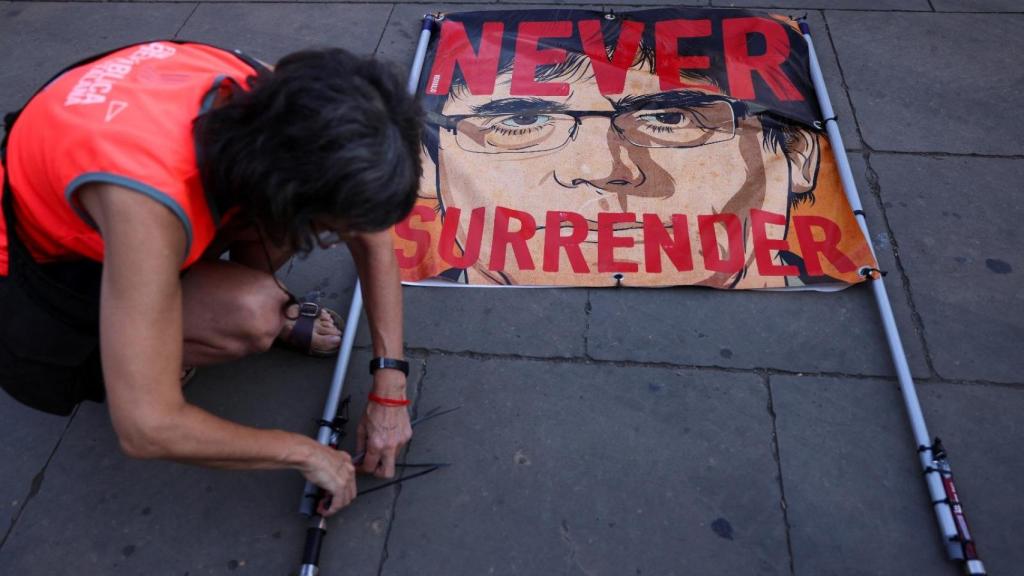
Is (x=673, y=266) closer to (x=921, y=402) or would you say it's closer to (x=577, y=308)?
(x=577, y=308)

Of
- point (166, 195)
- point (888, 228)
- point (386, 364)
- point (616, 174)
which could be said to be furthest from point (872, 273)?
point (166, 195)

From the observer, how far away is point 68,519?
81.0 inches

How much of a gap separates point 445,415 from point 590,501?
503mm

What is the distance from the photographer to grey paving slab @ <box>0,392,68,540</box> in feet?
6.90

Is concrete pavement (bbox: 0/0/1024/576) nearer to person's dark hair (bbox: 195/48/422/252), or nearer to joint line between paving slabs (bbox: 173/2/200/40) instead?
person's dark hair (bbox: 195/48/422/252)

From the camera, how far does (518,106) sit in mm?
3031

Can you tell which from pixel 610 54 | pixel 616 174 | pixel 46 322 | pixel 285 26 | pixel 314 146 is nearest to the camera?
pixel 314 146

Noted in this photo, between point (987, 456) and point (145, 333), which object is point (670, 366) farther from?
point (145, 333)

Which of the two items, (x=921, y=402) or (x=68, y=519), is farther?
(x=921, y=402)

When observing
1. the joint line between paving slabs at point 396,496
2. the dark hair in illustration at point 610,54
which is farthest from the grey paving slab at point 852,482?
the joint line between paving slabs at point 396,496

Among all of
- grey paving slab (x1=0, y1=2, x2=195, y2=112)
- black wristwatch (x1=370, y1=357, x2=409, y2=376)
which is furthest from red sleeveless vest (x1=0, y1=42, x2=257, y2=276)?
grey paving slab (x1=0, y1=2, x2=195, y2=112)

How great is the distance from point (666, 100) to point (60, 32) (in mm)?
3141

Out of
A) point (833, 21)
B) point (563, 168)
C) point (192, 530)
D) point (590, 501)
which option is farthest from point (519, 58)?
point (192, 530)

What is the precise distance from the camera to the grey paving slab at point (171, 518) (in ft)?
6.45
